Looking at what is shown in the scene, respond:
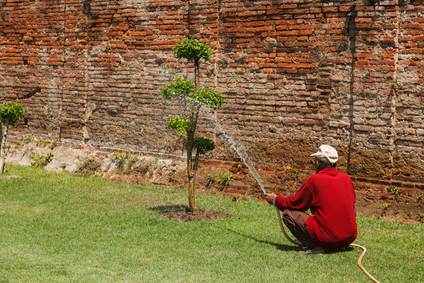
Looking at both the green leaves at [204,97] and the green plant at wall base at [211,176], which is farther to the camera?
the green plant at wall base at [211,176]

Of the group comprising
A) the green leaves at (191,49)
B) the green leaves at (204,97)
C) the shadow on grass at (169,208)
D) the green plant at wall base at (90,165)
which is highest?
the green leaves at (191,49)

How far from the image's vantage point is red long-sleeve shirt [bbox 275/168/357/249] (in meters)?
4.68

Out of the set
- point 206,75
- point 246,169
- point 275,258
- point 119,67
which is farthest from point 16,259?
point 119,67

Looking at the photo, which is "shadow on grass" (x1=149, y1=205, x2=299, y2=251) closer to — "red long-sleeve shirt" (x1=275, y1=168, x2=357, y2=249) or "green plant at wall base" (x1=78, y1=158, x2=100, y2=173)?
"red long-sleeve shirt" (x1=275, y1=168, x2=357, y2=249)

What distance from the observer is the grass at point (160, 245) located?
4359mm

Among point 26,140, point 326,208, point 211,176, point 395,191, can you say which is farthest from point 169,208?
point 26,140

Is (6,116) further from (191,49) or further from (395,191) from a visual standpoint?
(395,191)

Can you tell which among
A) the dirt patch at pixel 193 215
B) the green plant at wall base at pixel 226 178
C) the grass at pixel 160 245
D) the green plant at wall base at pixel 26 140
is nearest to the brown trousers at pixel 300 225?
the grass at pixel 160 245

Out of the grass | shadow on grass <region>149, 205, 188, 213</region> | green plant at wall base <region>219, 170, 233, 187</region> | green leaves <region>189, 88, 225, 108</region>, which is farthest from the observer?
Answer: green plant at wall base <region>219, 170, 233, 187</region>

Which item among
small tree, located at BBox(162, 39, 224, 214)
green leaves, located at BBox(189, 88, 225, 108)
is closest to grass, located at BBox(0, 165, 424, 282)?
small tree, located at BBox(162, 39, 224, 214)

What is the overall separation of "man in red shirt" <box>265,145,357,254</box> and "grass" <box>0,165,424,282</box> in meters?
0.20

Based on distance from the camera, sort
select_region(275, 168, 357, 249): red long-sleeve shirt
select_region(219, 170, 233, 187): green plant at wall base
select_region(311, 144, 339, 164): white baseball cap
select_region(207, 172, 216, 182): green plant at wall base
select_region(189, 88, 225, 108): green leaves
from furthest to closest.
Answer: select_region(207, 172, 216, 182): green plant at wall base, select_region(219, 170, 233, 187): green plant at wall base, select_region(189, 88, 225, 108): green leaves, select_region(311, 144, 339, 164): white baseball cap, select_region(275, 168, 357, 249): red long-sleeve shirt

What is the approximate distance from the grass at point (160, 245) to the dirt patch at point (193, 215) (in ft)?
0.59

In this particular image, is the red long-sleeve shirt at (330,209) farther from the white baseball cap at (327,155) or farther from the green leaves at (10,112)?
the green leaves at (10,112)
